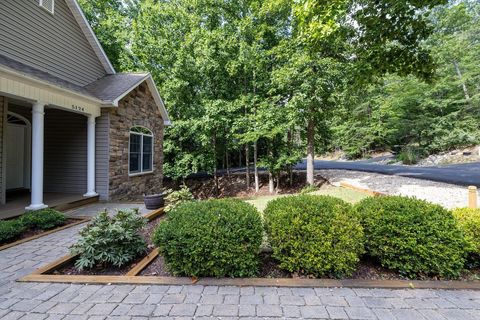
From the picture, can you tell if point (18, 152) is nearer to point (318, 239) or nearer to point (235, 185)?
point (318, 239)

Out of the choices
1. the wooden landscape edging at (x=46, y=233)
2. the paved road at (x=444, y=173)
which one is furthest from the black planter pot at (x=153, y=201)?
the paved road at (x=444, y=173)

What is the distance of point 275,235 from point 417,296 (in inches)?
58.9

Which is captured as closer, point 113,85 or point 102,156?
point 102,156

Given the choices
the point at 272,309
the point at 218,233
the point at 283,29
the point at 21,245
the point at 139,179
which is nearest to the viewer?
the point at 272,309

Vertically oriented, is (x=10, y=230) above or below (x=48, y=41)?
below

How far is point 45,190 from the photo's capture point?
26.3 ft

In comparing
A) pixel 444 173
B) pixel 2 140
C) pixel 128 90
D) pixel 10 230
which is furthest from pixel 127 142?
pixel 444 173

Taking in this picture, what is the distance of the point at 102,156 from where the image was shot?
7633mm

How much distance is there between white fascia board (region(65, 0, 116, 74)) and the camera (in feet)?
26.1

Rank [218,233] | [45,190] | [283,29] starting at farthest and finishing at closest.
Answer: [283,29] < [45,190] < [218,233]

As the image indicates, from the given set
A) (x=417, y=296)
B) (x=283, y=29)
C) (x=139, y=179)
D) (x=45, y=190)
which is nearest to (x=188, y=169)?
(x=139, y=179)

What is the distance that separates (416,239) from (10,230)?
19.3ft

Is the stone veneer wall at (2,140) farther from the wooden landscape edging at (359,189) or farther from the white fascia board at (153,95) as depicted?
the wooden landscape edging at (359,189)

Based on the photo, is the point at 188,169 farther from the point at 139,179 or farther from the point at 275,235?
the point at 275,235
